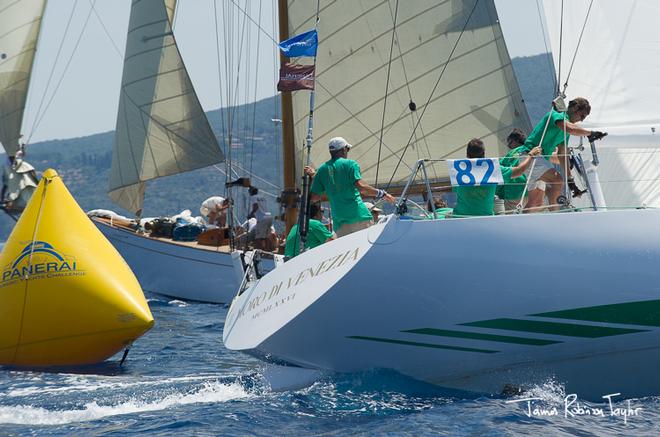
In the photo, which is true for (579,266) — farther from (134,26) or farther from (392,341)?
(134,26)

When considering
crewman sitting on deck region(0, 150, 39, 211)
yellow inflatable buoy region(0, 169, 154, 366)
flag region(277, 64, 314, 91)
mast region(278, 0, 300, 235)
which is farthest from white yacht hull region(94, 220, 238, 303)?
yellow inflatable buoy region(0, 169, 154, 366)

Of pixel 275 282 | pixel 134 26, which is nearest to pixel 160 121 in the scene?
pixel 134 26

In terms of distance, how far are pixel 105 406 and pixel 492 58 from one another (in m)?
11.4

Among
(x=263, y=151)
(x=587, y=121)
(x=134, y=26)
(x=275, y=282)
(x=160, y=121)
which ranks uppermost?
(x=263, y=151)

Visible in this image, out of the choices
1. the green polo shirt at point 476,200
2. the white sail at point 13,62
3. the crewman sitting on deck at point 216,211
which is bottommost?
the green polo shirt at point 476,200

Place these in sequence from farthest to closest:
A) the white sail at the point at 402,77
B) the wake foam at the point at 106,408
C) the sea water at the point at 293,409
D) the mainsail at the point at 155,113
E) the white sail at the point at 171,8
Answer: the white sail at the point at 171,8 → the mainsail at the point at 155,113 → the white sail at the point at 402,77 → the wake foam at the point at 106,408 → the sea water at the point at 293,409

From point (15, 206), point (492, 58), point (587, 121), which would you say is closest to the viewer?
point (587, 121)

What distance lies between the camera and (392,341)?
7.61 metres

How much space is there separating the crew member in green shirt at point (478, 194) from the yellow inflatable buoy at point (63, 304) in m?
3.85

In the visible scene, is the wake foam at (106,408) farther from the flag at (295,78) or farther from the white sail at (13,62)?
the white sail at (13,62)

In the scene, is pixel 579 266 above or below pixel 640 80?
below

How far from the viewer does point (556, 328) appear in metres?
7.30

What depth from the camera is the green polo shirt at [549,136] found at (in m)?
8.63

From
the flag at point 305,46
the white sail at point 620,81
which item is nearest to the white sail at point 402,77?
the flag at point 305,46
